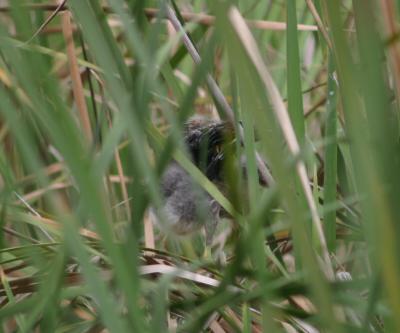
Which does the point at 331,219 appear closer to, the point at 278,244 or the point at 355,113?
the point at 278,244

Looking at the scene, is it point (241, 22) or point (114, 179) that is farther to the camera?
point (114, 179)

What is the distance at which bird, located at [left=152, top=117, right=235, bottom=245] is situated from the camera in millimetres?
1399

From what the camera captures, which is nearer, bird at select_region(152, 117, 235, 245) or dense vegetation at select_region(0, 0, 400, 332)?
dense vegetation at select_region(0, 0, 400, 332)

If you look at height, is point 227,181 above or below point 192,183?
above

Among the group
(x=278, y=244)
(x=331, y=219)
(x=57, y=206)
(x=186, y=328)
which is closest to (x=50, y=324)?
(x=186, y=328)

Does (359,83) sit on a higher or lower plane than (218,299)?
higher

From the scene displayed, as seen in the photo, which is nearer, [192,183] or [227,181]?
[227,181]

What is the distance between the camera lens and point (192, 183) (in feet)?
4.67

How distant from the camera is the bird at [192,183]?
1.40m

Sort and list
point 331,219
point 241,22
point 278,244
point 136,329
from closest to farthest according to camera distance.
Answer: point 136,329
point 241,22
point 331,219
point 278,244

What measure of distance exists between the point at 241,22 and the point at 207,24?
2.41 ft

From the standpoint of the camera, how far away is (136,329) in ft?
2.29

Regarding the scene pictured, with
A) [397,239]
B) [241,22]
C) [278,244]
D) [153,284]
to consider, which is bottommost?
[278,244]

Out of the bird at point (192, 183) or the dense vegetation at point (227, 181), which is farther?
the bird at point (192, 183)
